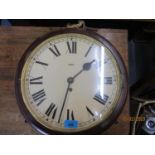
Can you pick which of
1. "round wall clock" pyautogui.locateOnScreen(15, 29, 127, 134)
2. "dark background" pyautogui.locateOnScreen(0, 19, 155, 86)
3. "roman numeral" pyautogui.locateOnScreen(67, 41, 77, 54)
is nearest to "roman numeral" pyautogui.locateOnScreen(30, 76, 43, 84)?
"round wall clock" pyautogui.locateOnScreen(15, 29, 127, 134)

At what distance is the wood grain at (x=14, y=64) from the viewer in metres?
0.82

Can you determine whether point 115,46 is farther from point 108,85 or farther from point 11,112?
point 11,112

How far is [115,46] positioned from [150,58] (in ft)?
0.79

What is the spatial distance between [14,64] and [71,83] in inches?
8.3

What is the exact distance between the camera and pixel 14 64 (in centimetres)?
86

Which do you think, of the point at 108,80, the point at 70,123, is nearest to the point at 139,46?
the point at 108,80

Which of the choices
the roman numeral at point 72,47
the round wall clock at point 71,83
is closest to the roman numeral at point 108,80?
the round wall clock at point 71,83

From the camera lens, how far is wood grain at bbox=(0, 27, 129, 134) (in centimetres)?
82

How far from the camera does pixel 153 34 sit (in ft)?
3.37

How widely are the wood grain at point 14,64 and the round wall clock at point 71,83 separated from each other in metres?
0.04

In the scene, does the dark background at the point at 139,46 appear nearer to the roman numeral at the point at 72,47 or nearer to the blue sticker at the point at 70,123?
the roman numeral at the point at 72,47

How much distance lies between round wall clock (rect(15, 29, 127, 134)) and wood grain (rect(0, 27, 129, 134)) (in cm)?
4

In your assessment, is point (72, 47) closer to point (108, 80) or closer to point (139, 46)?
point (108, 80)
